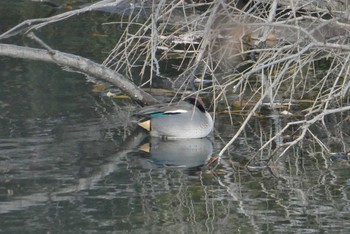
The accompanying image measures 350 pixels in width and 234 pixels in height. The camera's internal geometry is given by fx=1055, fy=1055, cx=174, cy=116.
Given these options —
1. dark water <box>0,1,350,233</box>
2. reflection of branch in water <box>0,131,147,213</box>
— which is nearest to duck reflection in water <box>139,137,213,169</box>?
dark water <box>0,1,350,233</box>

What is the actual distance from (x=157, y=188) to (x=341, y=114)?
150 inches

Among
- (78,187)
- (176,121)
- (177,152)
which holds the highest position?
(176,121)

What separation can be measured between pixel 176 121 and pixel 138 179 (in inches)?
77.1

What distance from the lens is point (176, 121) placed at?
39.4ft

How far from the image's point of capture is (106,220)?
8.73 m

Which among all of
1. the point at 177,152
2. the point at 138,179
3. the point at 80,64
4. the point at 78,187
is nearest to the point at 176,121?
the point at 177,152

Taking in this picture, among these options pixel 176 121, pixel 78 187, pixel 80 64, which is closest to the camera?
pixel 78 187

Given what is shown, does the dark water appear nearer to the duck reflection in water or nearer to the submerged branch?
the duck reflection in water

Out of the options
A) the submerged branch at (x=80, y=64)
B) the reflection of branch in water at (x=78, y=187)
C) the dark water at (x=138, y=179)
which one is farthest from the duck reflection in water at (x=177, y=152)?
the submerged branch at (x=80, y=64)

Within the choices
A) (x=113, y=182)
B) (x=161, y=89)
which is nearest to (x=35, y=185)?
(x=113, y=182)

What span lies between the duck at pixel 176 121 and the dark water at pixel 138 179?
15cm

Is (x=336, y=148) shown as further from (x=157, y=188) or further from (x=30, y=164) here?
(x=30, y=164)

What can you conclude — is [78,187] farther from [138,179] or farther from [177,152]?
[177,152]

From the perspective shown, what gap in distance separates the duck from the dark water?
15cm
